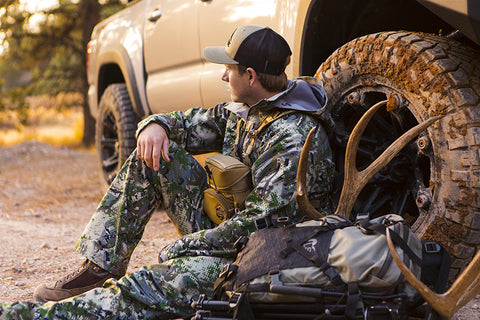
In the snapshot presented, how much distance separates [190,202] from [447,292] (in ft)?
4.38

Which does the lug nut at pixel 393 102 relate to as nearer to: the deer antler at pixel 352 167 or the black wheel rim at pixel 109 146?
the deer antler at pixel 352 167

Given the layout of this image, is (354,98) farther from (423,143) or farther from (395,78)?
(423,143)

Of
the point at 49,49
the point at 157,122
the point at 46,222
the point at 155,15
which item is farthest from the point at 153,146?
the point at 49,49

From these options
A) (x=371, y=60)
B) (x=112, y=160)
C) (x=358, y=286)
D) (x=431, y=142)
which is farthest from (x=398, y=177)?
(x=112, y=160)

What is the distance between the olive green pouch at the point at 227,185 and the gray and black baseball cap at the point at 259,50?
1.46ft

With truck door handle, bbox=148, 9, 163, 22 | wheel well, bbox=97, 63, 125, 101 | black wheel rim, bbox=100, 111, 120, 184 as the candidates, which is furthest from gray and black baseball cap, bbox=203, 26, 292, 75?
wheel well, bbox=97, 63, 125, 101

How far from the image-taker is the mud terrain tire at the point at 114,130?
17.1ft

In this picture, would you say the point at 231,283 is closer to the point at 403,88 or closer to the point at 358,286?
the point at 358,286

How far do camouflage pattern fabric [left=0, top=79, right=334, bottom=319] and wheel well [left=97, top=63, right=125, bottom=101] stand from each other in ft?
9.92

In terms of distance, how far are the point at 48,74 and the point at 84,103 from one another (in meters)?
1.08

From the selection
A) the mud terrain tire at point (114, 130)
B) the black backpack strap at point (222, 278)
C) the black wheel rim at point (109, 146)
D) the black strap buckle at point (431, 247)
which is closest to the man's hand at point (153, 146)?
the black backpack strap at point (222, 278)

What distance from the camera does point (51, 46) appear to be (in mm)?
11672

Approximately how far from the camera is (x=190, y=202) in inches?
113

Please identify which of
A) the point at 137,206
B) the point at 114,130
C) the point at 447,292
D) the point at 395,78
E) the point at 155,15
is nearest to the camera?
the point at 447,292
